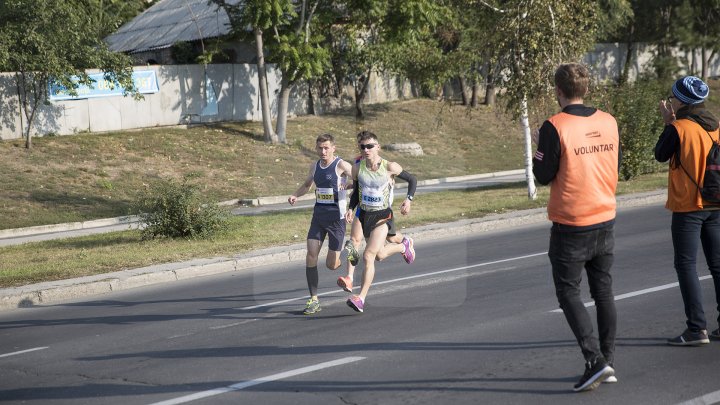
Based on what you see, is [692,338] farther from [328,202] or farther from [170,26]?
[170,26]

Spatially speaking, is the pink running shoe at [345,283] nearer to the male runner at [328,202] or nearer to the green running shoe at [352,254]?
the green running shoe at [352,254]

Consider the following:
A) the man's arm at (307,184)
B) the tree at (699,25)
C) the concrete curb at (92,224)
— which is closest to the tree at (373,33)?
the tree at (699,25)

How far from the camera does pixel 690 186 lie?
7.07 metres

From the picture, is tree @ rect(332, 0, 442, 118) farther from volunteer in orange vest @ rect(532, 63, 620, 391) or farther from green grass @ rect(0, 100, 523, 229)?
volunteer in orange vest @ rect(532, 63, 620, 391)

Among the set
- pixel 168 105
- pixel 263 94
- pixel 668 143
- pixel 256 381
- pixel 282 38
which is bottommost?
pixel 256 381

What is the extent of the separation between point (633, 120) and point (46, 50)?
1626 cm

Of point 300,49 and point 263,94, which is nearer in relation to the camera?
point 300,49

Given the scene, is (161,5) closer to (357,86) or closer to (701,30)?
(357,86)

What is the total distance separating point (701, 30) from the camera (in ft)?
106

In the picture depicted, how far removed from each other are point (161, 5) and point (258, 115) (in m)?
13.3

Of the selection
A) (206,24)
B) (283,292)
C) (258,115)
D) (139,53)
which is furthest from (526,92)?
(139,53)

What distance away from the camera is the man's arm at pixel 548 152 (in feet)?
19.7

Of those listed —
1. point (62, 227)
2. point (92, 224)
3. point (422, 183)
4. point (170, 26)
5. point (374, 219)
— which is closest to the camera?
point (374, 219)

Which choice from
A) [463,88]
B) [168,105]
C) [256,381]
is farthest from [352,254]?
[463,88]
